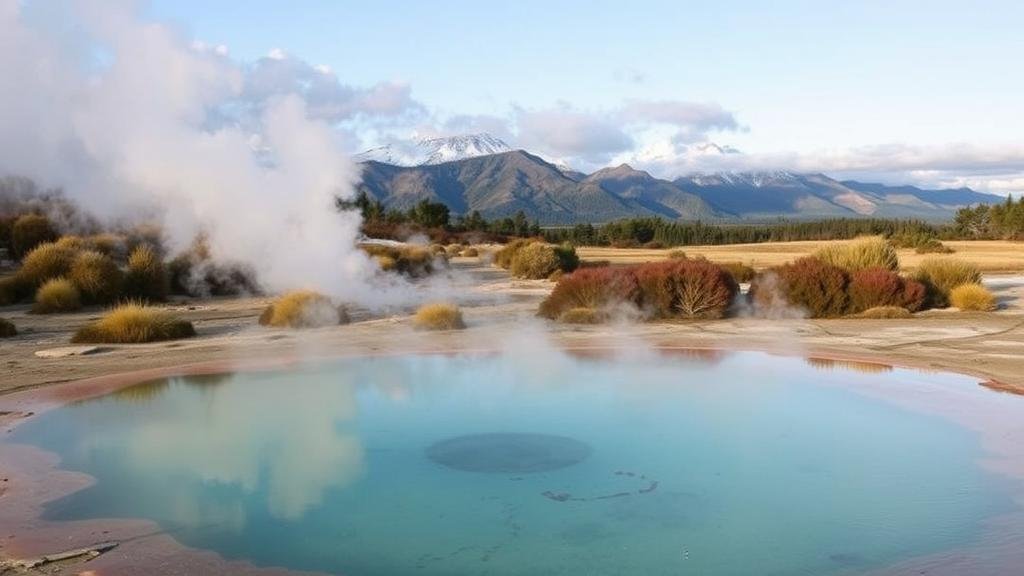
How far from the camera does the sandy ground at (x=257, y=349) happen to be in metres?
6.25

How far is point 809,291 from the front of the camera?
20.0 meters

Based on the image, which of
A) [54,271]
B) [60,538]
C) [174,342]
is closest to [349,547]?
[60,538]

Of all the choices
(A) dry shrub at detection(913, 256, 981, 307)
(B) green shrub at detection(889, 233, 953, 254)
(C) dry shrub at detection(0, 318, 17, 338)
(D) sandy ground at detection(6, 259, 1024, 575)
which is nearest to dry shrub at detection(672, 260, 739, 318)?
(D) sandy ground at detection(6, 259, 1024, 575)

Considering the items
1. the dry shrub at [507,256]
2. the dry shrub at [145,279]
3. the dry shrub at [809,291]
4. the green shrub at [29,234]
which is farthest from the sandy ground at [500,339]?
the dry shrub at [507,256]

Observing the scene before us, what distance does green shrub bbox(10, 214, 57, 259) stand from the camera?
94.3 feet

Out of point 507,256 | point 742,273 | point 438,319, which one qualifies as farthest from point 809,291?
point 507,256

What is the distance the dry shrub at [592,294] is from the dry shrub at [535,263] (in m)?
10.1

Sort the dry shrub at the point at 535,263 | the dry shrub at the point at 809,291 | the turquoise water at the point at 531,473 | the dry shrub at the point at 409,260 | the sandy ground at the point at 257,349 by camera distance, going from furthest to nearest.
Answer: the dry shrub at the point at 535,263 → the dry shrub at the point at 409,260 → the dry shrub at the point at 809,291 → the sandy ground at the point at 257,349 → the turquoise water at the point at 531,473

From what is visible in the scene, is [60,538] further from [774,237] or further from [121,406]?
[774,237]

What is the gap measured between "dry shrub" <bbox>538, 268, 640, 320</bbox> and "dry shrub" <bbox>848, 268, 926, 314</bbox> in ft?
15.1

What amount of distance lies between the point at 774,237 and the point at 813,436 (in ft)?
276

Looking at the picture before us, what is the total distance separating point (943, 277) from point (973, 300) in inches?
85.7

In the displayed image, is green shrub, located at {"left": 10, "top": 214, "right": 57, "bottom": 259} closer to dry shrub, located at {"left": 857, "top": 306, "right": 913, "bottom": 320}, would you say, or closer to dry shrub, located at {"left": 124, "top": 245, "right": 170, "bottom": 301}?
dry shrub, located at {"left": 124, "top": 245, "right": 170, "bottom": 301}

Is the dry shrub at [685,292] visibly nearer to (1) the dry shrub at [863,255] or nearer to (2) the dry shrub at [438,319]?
(2) the dry shrub at [438,319]
